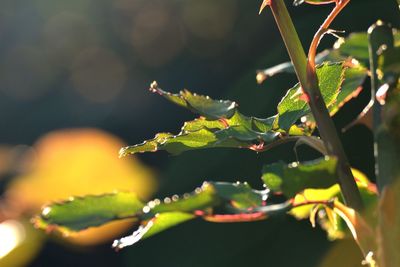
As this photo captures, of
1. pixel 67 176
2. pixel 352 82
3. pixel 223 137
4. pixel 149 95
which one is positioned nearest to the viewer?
pixel 223 137

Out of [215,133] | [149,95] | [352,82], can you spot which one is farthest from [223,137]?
[149,95]

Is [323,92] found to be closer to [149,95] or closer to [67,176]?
[67,176]

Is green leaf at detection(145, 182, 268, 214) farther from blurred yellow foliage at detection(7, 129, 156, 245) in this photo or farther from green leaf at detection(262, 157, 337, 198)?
blurred yellow foliage at detection(7, 129, 156, 245)

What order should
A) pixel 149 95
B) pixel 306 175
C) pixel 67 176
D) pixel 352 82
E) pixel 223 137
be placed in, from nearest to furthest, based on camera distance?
pixel 306 175 → pixel 223 137 → pixel 352 82 → pixel 67 176 → pixel 149 95

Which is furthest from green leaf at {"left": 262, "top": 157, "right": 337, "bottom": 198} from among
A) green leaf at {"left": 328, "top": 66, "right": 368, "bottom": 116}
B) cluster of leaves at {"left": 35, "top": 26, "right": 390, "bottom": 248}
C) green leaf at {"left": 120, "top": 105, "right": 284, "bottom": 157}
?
green leaf at {"left": 328, "top": 66, "right": 368, "bottom": 116}

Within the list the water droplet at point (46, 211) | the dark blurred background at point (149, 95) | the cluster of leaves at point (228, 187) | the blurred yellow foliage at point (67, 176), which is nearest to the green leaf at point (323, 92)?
the cluster of leaves at point (228, 187)

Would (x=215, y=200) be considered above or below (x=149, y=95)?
below

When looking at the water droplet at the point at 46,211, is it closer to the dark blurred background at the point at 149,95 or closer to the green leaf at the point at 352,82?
the green leaf at the point at 352,82
